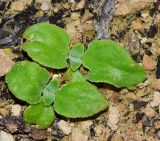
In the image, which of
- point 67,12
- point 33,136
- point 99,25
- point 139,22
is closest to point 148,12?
point 139,22

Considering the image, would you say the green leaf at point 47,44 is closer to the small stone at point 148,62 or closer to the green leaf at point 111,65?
the green leaf at point 111,65

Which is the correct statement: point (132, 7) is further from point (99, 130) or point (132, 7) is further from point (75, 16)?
point (99, 130)

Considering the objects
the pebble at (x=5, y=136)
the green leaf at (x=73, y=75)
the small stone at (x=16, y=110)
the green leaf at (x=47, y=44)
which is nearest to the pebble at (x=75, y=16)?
the green leaf at (x=47, y=44)

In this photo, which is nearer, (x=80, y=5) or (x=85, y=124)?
(x=85, y=124)

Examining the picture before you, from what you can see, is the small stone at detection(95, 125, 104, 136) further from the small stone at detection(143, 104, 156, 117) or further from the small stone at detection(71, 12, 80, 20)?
the small stone at detection(71, 12, 80, 20)

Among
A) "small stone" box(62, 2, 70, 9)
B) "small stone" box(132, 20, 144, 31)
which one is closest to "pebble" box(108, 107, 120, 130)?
"small stone" box(132, 20, 144, 31)

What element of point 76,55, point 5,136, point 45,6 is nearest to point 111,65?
point 76,55
